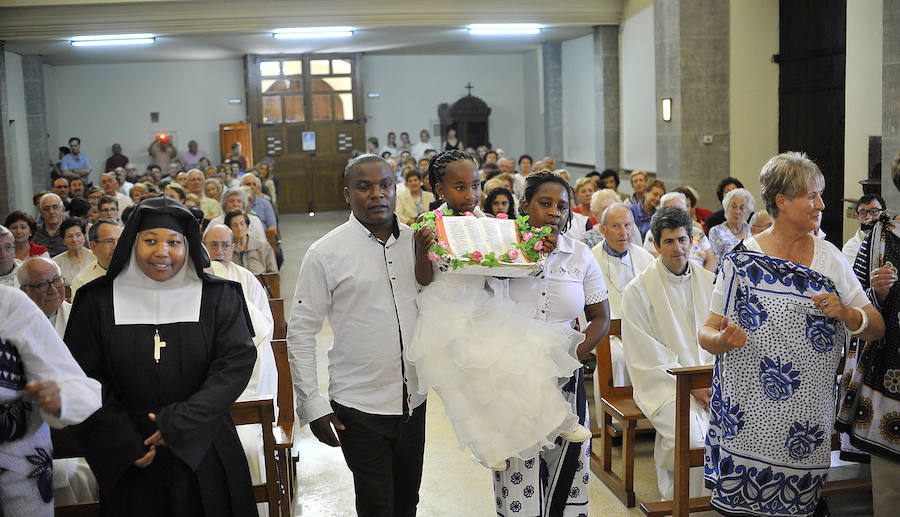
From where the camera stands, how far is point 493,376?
2625mm

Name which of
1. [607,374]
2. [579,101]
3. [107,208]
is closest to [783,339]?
[607,374]

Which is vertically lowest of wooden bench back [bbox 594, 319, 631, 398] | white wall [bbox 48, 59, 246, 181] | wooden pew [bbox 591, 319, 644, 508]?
wooden pew [bbox 591, 319, 644, 508]

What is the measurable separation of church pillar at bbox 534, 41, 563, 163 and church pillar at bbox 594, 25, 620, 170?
10.5ft

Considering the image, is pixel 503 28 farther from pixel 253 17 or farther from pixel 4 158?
pixel 4 158

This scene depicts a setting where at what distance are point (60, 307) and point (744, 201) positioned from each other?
494cm

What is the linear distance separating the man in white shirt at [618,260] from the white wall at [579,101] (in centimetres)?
1025

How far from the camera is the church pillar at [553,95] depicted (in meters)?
18.1

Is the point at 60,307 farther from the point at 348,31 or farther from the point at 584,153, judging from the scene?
the point at 584,153

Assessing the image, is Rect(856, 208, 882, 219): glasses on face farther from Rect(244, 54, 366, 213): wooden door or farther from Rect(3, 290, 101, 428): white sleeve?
Rect(244, 54, 366, 213): wooden door

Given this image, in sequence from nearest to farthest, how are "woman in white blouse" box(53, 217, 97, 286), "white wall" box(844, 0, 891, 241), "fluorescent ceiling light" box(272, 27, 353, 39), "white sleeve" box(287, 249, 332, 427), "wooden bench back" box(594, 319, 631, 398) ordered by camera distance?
"white sleeve" box(287, 249, 332, 427)
"wooden bench back" box(594, 319, 631, 398)
"woman in white blouse" box(53, 217, 97, 286)
"white wall" box(844, 0, 891, 241)
"fluorescent ceiling light" box(272, 27, 353, 39)

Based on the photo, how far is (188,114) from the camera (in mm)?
19984

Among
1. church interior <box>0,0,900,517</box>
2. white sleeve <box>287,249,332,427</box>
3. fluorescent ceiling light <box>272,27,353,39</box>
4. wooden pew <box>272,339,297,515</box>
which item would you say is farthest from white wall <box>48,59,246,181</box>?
white sleeve <box>287,249,332,427</box>

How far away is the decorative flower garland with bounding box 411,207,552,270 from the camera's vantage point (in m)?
2.66

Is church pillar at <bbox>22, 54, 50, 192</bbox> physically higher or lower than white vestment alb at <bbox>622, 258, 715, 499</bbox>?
higher
